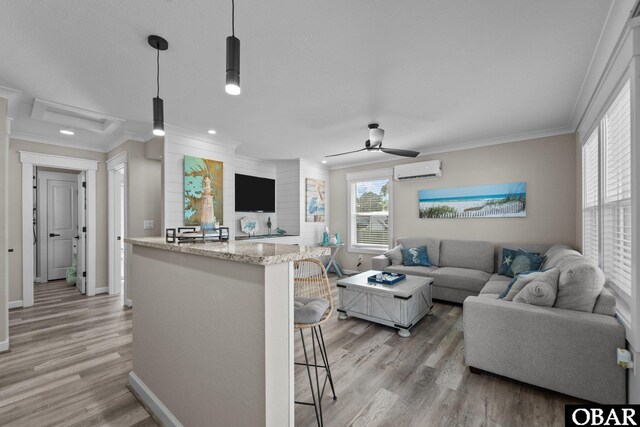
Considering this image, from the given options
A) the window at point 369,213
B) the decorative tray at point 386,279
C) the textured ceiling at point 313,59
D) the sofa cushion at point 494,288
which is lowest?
the sofa cushion at point 494,288

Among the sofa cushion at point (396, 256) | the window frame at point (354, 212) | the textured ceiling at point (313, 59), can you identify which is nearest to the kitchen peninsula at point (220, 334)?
the textured ceiling at point (313, 59)

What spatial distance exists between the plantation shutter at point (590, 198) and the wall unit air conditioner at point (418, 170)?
1852 millimetres

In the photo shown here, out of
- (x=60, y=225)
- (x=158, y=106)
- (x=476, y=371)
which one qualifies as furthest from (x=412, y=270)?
(x=60, y=225)

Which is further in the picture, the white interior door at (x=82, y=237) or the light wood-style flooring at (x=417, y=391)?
the white interior door at (x=82, y=237)

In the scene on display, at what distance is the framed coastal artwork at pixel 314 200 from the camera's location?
5.88m

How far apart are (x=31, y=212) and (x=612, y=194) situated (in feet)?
22.4

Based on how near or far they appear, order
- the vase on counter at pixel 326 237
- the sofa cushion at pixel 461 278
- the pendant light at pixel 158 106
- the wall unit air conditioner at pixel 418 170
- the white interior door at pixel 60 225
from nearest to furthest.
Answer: the pendant light at pixel 158 106
the sofa cushion at pixel 461 278
the wall unit air conditioner at pixel 418 170
the white interior door at pixel 60 225
the vase on counter at pixel 326 237

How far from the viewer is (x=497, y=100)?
2928mm

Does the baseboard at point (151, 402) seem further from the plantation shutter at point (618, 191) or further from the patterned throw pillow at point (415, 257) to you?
the patterned throw pillow at point (415, 257)

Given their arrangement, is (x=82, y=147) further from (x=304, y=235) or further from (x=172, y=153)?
(x=304, y=235)

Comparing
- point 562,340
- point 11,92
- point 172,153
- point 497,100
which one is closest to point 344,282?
point 562,340

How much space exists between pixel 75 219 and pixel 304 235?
4.86 m

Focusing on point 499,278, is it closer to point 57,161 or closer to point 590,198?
point 590,198

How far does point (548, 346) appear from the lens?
2.00 metres
